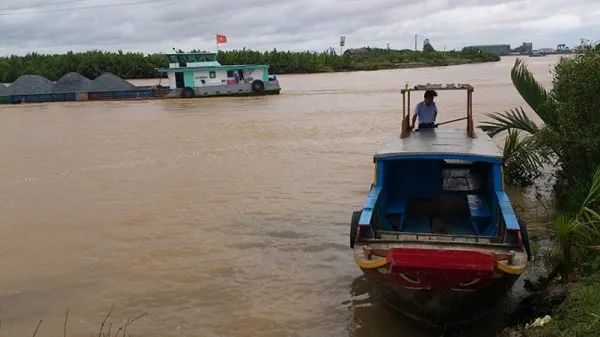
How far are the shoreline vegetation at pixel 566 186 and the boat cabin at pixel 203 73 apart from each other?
77.3 ft

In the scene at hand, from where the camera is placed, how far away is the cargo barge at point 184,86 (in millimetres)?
31656

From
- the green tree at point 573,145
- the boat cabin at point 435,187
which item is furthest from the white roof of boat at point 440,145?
the green tree at point 573,145

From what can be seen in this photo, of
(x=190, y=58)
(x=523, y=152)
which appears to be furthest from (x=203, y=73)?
(x=523, y=152)

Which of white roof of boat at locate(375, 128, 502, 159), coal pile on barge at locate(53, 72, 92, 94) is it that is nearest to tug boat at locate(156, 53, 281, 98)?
coal pile on barge at locate(53, 72, 92, 94)

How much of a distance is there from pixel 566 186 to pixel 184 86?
86.5ft

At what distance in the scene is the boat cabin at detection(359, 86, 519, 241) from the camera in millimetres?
5898

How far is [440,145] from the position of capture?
619 cm

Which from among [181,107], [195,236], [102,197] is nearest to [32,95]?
[181,107]

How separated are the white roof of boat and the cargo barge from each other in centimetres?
2510

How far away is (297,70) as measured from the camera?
5762cm

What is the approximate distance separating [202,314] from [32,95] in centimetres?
3245

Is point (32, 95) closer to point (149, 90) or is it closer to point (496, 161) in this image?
point (149, 90)

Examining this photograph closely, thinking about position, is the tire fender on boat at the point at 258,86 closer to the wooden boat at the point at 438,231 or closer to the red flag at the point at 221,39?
the red flag at the point at 221,39

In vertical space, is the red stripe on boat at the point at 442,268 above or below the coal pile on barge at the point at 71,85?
below
